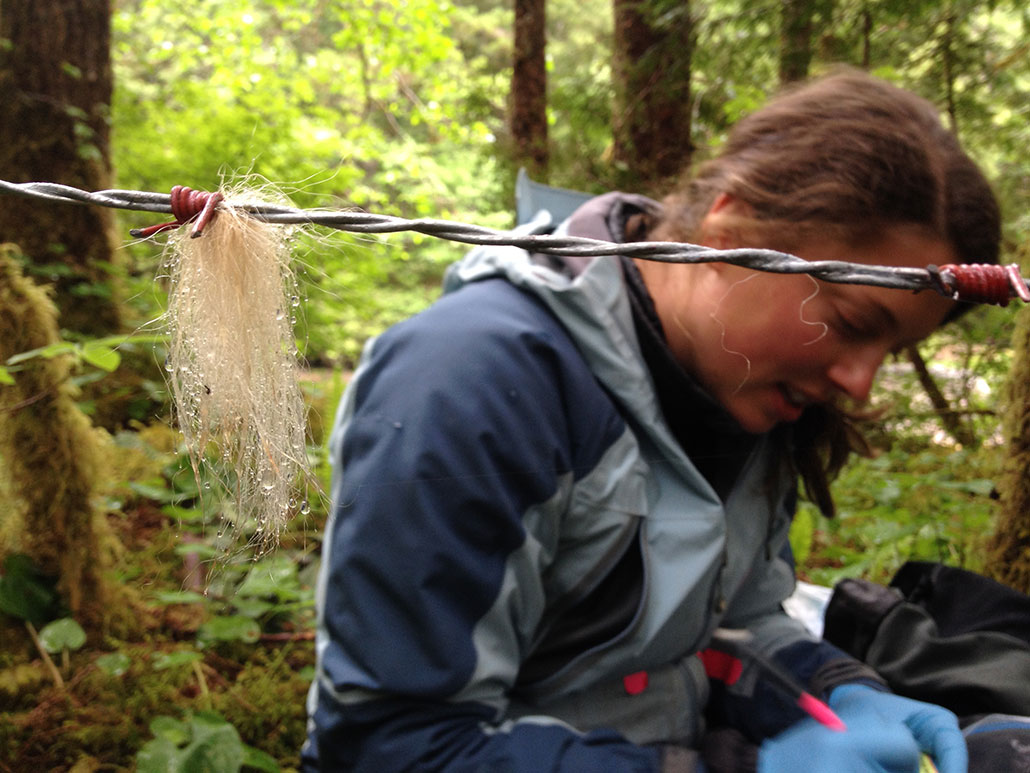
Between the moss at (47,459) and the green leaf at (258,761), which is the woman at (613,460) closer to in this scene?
the green leaf at (258,761)

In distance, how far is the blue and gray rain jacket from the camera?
1143 mm

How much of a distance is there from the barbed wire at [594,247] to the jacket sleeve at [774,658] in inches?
46.4

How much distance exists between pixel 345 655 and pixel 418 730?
0.18 m

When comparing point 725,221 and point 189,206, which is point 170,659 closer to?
point 189,206

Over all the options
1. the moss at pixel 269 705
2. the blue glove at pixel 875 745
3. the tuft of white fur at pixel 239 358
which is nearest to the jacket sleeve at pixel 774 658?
the blue glove at pixel 875 745

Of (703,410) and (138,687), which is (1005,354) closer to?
(703,410)

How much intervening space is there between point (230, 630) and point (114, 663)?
0.47 m

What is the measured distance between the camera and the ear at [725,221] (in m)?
1.40

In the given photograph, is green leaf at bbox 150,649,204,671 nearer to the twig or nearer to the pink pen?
the twig

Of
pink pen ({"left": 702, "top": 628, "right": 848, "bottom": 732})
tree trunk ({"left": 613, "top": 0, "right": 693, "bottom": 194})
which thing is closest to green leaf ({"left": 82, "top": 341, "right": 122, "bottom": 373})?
pink pen ({"left": 702, "top": 628, "right": 848, "bottom": 732})

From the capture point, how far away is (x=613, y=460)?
134 cm

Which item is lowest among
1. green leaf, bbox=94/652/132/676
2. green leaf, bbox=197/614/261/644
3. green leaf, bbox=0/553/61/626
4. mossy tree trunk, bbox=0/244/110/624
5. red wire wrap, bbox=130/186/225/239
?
green leaf, bbox=197/614/261/644

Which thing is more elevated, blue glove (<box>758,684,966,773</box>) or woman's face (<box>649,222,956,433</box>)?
woman's face (<box>649,222,956,433</box>)

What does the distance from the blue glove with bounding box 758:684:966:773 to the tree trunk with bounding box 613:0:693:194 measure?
3.07m
